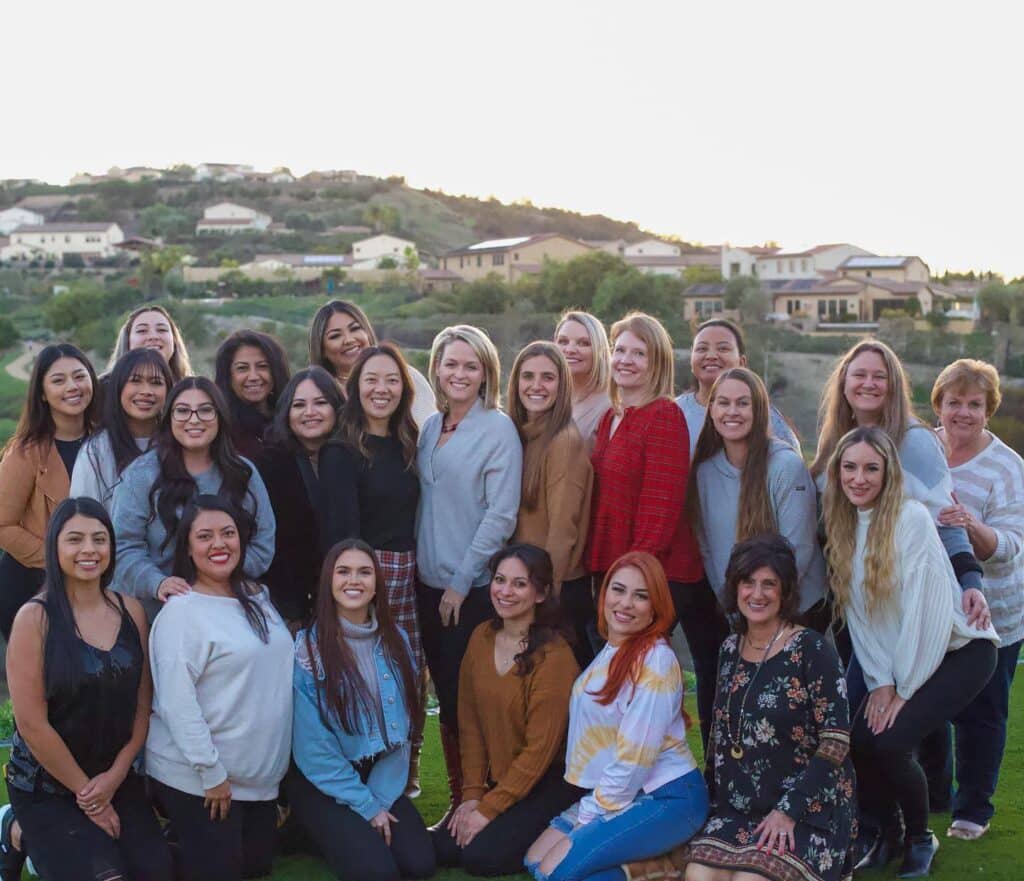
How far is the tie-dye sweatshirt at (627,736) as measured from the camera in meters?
4.32

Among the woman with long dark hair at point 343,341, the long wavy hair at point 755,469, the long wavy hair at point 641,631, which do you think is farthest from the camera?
the woman with long dark hair at point 343,341

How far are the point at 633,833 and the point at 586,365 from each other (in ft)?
6.36

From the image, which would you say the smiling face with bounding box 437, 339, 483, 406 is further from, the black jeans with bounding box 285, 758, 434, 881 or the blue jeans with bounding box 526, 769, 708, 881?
the blue jeans with bounding box 526, 769, 708, 881

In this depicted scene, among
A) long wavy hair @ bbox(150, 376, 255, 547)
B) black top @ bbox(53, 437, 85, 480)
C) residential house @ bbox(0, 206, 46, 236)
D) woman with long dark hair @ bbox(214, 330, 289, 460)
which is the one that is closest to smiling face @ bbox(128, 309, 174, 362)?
woman with long dark hair @ bbox(214, 330, 289, 460)

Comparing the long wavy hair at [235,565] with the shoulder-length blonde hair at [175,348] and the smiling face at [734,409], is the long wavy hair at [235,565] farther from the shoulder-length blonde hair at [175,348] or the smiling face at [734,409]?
the smiling face at [734,409]

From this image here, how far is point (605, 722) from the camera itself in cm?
441

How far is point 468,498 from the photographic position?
4.85m

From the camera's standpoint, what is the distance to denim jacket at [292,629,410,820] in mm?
4453

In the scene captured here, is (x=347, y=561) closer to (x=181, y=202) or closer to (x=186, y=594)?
(x=186, y=594)

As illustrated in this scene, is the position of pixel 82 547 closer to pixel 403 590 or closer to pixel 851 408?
pixel 403 590

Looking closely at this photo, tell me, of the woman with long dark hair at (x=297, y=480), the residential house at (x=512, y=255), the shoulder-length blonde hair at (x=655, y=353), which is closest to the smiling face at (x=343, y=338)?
the woman with long dark hair at (x=297, y=480)

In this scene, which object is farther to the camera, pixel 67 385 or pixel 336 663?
pixel 67 385

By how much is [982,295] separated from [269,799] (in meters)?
49.7

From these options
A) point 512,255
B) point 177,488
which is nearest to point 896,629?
point 177,488
